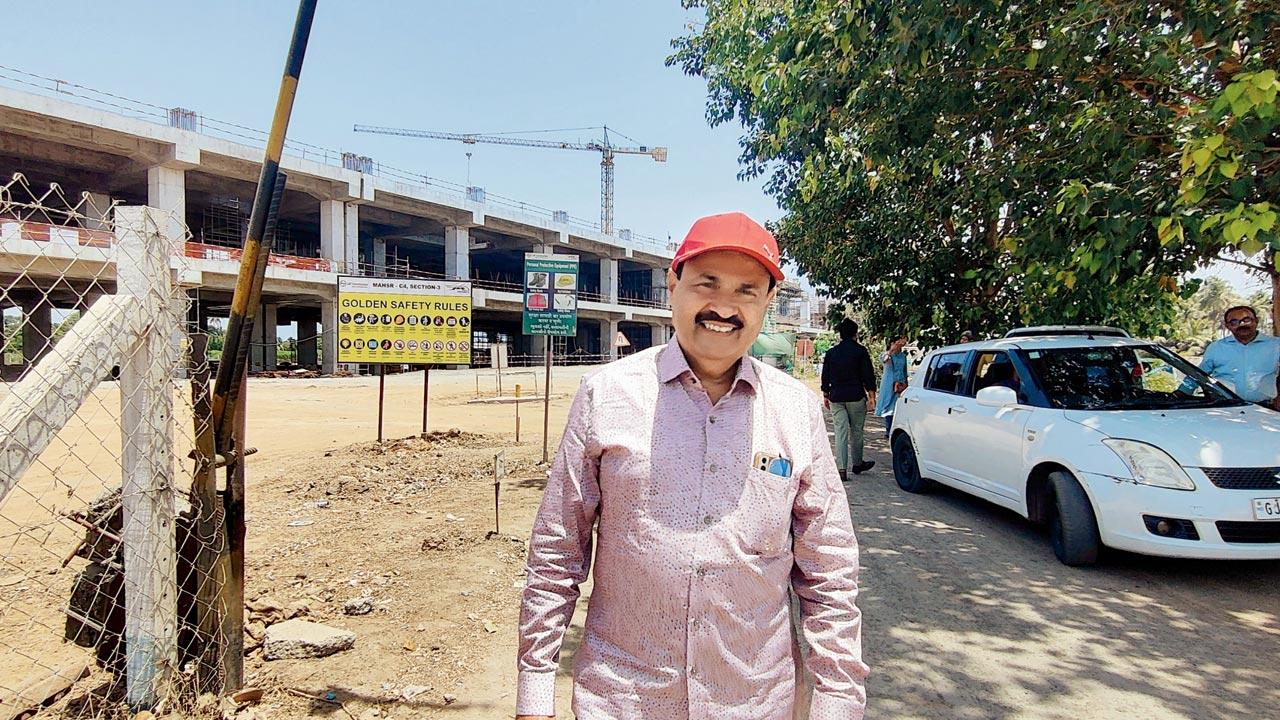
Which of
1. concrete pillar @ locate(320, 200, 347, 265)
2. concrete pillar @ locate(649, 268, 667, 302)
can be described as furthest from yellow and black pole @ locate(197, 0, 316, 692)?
concrete pillar @ locate(649, 268, 667, 302)

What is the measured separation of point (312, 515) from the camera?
6.28m

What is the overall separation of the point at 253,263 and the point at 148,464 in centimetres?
83

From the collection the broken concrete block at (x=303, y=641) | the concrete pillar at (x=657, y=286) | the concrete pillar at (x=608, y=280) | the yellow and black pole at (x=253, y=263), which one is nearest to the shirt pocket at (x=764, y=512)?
the yellow and black pole at (x=253, y=263)

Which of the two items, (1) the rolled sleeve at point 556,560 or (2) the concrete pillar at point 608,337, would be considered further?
(2) the concrete pillar at point 608,337

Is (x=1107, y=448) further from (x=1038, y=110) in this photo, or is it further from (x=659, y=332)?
(x=659, y=332)

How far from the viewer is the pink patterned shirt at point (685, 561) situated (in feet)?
4.95

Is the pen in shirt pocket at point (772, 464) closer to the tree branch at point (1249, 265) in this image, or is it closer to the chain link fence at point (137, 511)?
the chain link fence at point (137, 511)

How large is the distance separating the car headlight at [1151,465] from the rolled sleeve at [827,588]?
3.68m

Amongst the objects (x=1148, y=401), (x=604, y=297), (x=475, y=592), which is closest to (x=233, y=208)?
(x=604, y=297)

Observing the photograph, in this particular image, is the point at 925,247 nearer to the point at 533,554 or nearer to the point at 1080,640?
the point at 1080,640

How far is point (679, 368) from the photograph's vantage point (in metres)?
1.62

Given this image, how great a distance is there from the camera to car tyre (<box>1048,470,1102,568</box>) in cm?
455

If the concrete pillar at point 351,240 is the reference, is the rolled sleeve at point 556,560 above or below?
below

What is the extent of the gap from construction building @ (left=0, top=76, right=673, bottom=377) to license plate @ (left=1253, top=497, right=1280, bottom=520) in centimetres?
1668
